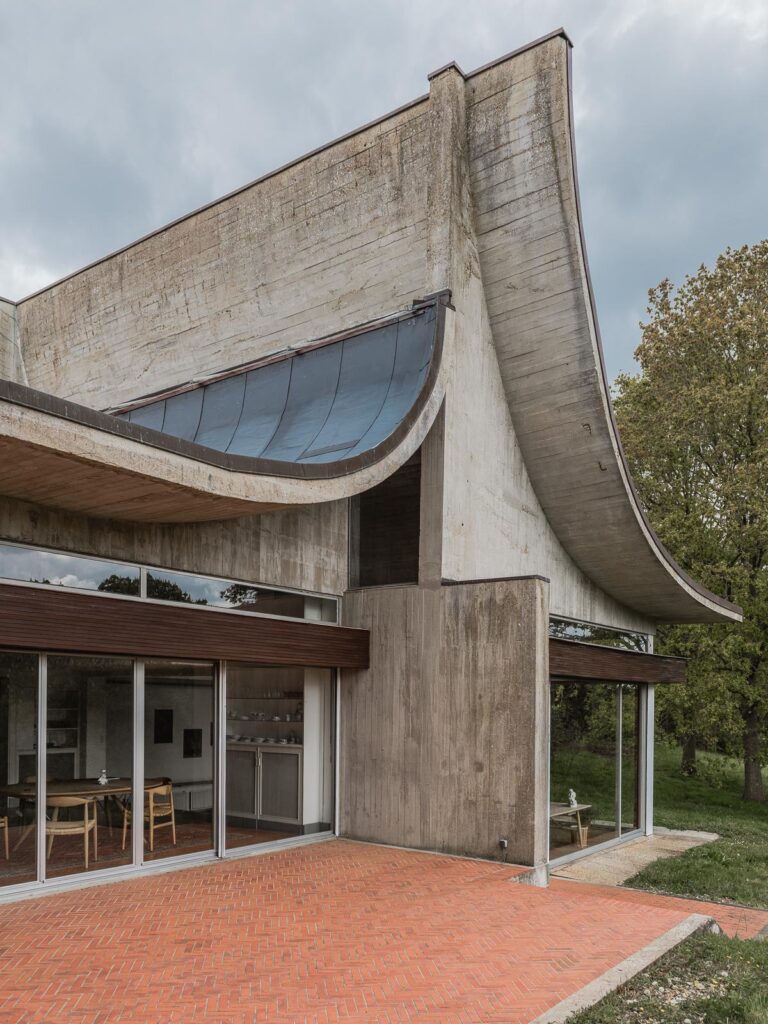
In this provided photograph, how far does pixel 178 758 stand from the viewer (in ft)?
31.9

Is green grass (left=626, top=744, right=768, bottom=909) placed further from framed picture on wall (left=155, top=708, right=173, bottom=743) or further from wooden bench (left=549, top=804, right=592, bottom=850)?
framed picture on wall (left=155, top=708, right=173, bottom=743)

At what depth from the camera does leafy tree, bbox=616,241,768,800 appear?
19.0 meters

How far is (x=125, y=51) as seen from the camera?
33594 millimetres

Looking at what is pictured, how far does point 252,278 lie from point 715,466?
12.5 metres

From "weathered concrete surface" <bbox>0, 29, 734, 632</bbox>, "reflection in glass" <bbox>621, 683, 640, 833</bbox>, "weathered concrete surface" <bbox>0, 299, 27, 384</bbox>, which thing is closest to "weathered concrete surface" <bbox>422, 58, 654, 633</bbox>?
"weathered concrete surface" <bbox>0, 29, 734, 632</bbox>

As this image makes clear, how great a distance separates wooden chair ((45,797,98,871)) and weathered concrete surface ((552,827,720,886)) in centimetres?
605

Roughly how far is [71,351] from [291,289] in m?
5.73

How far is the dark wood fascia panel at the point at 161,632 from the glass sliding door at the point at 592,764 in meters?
3.12

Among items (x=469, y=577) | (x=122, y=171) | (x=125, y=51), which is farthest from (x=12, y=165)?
(x=469, y=577)

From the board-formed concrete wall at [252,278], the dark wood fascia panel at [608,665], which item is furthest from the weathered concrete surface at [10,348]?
the dark wood fascia panel at [608,665]

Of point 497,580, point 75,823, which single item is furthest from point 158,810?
point 497,580

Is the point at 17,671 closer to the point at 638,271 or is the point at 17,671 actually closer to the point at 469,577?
the point at 469,577

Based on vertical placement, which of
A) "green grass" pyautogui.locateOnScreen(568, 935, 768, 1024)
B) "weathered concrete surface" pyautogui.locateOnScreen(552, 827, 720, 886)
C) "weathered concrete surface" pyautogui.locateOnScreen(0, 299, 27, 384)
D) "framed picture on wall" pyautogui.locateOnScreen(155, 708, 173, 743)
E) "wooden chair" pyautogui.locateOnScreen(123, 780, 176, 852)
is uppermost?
"weathered concrete surface" pyautogui.locateOnScreen(0, 299, 27, 384)

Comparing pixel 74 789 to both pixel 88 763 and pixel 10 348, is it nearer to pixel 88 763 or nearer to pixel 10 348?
pixel 88 763
